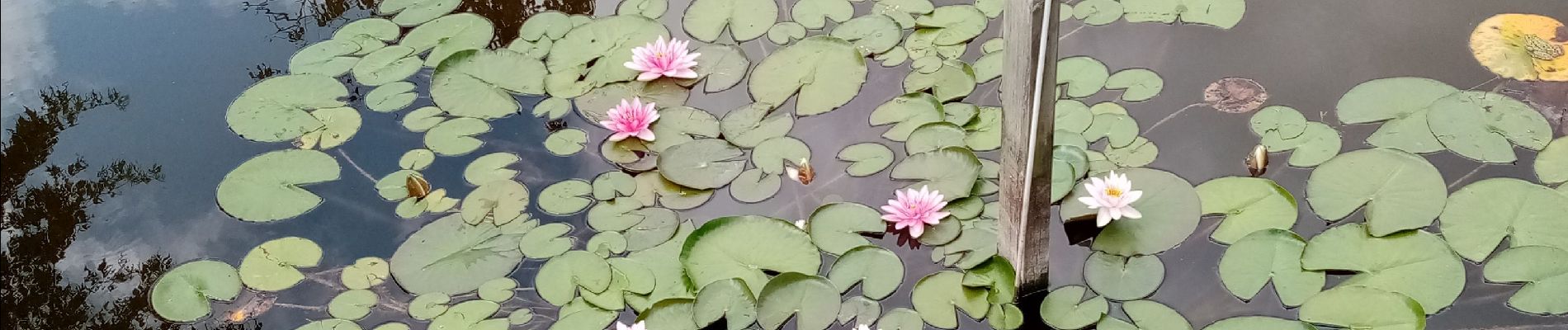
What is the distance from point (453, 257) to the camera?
2006mm

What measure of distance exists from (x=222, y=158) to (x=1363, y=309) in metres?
2.43

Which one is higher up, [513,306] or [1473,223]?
[1473,223]

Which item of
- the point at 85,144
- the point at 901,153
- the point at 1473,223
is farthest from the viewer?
the point at 85,144

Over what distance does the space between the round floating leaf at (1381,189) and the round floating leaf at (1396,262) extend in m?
0.03

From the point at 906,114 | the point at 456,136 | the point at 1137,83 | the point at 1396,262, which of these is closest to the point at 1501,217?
Answer: the point at 1396,262

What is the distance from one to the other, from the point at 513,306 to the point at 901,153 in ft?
2.87

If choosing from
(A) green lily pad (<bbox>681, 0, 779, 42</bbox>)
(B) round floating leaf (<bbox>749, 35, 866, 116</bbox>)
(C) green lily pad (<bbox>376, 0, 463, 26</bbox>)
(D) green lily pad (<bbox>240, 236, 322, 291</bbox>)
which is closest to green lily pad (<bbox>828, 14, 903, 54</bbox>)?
(B) round floating leaf (<bbox>749, 35, 866, 116</bbox>)

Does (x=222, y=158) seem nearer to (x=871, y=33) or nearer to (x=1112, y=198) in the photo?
(x=871, y=33)

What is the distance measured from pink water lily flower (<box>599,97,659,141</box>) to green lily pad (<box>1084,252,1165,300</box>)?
999 mm

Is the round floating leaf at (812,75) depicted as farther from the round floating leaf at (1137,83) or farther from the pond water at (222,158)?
the round floating leaf at (1137,83)

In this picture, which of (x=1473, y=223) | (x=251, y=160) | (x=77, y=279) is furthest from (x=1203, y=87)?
(x=77, y=279)

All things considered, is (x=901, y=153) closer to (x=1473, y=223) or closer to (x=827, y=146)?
(x=827, y=146)

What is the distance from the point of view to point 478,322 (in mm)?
1871

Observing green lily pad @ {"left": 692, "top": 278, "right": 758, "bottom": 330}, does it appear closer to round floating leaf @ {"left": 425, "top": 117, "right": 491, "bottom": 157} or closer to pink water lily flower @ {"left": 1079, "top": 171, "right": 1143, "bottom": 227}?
pink water lily flower @ {"left": 1079, "top": 171, "right": 1143, "bottom": 227}
